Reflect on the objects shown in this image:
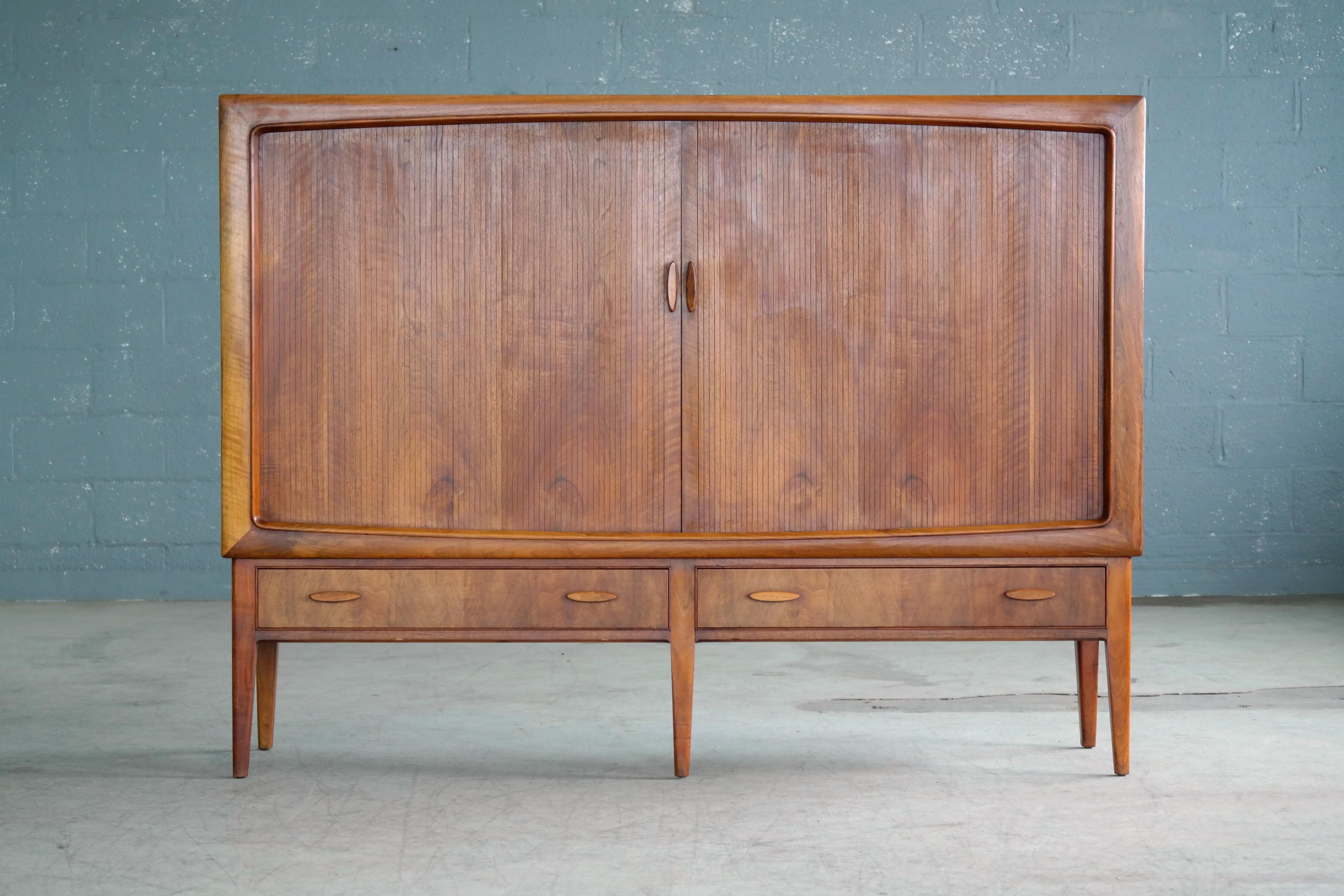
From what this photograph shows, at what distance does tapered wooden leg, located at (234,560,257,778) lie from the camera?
1922mm

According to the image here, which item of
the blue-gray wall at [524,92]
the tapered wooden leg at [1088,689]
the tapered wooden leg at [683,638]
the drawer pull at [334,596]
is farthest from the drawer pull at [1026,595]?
the blue-gray wall at [524,92]

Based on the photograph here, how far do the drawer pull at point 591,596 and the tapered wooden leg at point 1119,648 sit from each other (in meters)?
0.79

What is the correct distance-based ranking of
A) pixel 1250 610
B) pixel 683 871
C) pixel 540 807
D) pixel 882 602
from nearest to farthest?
1. pixel 683 871
2. pixel 540 807
3. pixel 882 602
4. pixel 1250 610

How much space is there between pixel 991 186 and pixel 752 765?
1.02 metres

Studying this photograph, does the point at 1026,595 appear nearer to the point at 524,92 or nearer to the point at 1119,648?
the point at 1119,648

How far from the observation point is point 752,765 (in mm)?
2029

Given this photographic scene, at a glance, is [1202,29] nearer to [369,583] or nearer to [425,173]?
[425,173]

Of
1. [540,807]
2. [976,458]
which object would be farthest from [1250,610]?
[540,807]

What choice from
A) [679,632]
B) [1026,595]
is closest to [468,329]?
[679,632]

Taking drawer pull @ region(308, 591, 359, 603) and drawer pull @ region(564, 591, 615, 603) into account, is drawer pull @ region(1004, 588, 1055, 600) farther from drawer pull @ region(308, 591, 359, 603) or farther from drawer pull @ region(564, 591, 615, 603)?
drawer pull @ region(308, 591, 359, 603)

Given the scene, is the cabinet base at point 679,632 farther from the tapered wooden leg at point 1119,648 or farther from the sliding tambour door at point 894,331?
the sliding tambour door at point 894,331

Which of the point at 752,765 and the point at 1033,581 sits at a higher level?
the point at 1033,581

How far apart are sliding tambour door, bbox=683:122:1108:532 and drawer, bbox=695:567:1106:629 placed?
0.25ft

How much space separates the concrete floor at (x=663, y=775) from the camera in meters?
1.56
